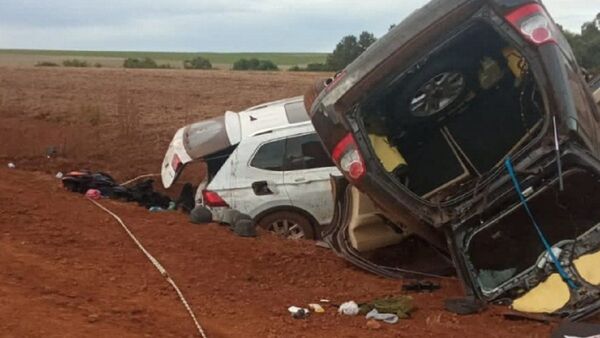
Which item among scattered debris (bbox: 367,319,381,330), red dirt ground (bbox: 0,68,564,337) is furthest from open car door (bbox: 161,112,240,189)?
scattered debris (bbox: 367,319,381,330)

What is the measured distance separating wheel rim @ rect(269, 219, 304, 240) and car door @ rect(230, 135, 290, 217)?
0.22 metres

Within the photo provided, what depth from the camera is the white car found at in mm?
10195

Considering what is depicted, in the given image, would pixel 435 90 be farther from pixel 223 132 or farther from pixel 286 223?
pixel 223 132

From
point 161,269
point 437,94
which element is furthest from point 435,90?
point 161,269

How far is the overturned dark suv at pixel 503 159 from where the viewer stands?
19.6 feet

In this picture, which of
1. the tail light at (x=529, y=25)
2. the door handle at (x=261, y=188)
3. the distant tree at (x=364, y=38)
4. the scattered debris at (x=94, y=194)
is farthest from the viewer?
the distant tree at (x=364, y=38)

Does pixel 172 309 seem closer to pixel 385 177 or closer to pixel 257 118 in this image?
pixel 385 177

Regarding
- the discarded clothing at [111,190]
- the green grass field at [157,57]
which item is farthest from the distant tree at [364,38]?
the green grass field at [157,57]

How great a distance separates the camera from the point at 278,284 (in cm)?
714

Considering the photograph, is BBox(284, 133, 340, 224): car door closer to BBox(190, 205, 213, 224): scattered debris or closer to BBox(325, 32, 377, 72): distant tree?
BBox(190, 205, 213, 224): scattered debris

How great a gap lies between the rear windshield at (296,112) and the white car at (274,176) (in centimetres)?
1

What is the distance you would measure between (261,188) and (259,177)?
138 mm

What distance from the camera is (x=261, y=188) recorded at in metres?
10.3

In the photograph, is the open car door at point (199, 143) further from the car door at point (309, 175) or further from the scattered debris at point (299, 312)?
the scattered debris at point (299, 312)
